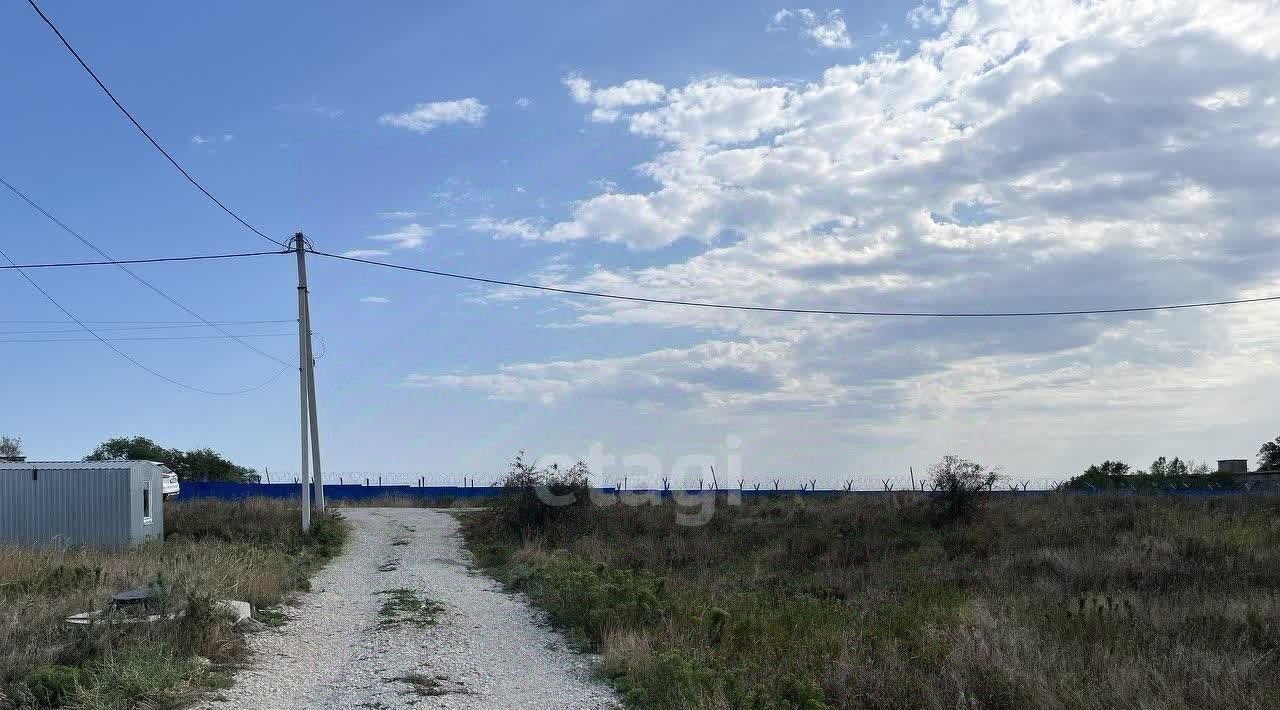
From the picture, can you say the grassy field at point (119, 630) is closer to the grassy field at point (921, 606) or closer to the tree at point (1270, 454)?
the grassy field at point (921, 606)

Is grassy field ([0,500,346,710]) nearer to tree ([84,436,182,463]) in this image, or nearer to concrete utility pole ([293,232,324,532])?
concrete utility pole ([293,232,324,532])

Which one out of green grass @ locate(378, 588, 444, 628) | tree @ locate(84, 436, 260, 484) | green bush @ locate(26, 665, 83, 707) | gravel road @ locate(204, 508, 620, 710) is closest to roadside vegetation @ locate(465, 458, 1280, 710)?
gravel road @ locate(204, 508, 620, 710)

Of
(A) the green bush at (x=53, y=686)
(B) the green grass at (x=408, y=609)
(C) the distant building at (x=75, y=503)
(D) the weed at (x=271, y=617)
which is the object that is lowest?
(B) the green grass at (x=408, y=609)

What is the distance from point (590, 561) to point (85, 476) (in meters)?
14.0

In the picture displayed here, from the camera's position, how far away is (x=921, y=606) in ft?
53.0

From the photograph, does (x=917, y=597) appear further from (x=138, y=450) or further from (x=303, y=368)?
(x=138, y=450)

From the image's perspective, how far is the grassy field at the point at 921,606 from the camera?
32.6 ft

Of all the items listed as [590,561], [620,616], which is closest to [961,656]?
[620,616]

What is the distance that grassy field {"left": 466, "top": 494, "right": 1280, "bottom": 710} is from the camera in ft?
32.6

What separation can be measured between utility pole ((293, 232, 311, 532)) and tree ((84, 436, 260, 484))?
150 ft

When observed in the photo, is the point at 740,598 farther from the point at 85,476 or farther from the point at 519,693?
the point at 85,476

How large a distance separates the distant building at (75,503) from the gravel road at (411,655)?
821cm

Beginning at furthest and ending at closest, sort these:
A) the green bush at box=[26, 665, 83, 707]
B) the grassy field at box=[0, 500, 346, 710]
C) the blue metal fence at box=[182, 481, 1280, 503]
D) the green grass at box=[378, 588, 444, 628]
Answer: the blue metal fence at box=[182, 481, 1280, 503]
the green grass at box=[378, 588, 444, 628]
the grassy field at box=[0, 500, 346, 710]
the green bush at box=[26, 665, 83, 707]

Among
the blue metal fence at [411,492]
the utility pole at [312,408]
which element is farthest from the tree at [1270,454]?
the utility pole at [312,408]
